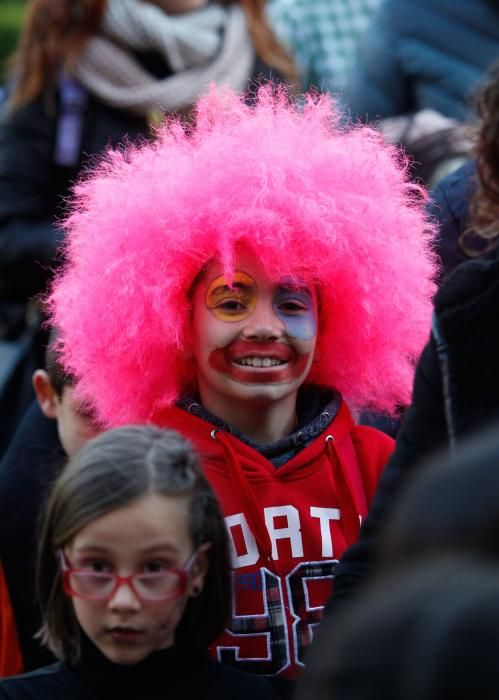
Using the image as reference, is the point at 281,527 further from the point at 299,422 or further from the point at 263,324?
the point at 263,324

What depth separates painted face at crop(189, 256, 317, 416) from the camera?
2689 mm

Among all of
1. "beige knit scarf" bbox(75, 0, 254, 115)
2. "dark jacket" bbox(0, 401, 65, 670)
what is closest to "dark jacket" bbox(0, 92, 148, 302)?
"beige knit scarf" bbox(75, 0, 254, 115)

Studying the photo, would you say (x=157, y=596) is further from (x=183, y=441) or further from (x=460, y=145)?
(x=460, y=145)

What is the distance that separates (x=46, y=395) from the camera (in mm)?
3301

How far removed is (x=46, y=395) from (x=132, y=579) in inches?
48.9

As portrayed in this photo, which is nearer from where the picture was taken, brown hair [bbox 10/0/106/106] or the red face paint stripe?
the red face paint stripe

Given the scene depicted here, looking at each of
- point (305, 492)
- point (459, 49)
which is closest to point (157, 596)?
point (305, 492)

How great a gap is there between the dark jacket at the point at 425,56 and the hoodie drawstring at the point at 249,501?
2.66 m

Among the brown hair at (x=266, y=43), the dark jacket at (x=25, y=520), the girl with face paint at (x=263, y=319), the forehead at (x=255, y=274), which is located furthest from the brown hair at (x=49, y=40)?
the forehead at (x=255, y=274)

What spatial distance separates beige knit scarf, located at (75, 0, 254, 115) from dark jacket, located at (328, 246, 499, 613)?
2.32 m

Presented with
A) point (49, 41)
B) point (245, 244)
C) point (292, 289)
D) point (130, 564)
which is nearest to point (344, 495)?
point (292, 289)

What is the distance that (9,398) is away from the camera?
3.86m

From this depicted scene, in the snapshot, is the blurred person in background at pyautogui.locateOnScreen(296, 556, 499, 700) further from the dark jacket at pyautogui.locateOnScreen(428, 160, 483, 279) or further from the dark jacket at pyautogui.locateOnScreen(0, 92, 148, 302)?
the dark jacket at pyautogui.locateOnScreen(0, 92, 148, 302)

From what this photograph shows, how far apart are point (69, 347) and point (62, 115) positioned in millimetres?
1438
